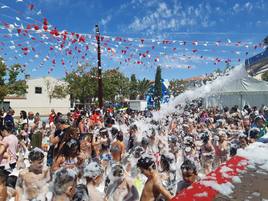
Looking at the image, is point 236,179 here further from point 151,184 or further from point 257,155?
point 151,184

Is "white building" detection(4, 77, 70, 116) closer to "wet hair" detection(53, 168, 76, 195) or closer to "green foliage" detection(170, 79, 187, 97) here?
"green foliage" detection(170, 79, 187, 97)

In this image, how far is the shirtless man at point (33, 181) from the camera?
4461 mm

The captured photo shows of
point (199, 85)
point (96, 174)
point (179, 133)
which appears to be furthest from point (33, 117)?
point (96, 174)

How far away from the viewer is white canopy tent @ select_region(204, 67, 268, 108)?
21.9 metres

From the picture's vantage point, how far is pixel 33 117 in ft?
47.3

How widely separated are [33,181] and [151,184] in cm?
164

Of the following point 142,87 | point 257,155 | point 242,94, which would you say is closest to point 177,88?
point 142,87

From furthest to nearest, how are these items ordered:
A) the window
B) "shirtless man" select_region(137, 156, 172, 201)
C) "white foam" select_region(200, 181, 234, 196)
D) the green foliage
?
the window → the green foliage → "shirtless man" select_region(137, 156, 172, 201) → "white foam" select_region(200, 181, 234, 196)

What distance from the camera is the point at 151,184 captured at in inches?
154

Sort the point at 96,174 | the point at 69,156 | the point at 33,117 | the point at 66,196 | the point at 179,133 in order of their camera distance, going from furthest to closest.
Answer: the point at 33,117 < the point at 179,133 < the point at 69,156 < the point at 96,174 < the point at 66,196

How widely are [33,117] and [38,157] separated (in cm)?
1028

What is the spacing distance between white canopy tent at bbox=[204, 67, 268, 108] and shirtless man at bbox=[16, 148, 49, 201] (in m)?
17.6

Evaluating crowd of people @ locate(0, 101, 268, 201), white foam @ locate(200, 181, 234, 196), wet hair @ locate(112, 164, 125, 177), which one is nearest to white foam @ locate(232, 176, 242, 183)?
white foam @ locate(200, 181, 234, 196)

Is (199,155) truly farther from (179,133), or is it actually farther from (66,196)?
(66,196)
